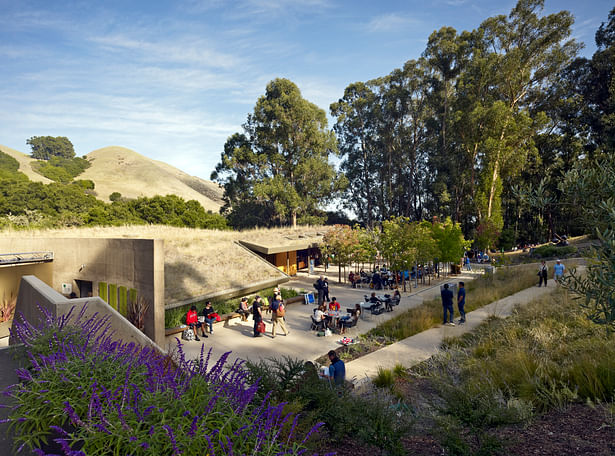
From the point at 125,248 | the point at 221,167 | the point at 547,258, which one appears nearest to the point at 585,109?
the point at 547,258

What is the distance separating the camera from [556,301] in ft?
40.4

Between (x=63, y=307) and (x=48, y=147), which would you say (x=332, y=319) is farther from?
(x=48, y=147)

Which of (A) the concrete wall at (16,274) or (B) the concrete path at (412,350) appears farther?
(A) the concrete wall at (16,274)

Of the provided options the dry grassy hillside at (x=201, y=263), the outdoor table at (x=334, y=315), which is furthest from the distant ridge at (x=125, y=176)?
the outdoor table at (x=334, y=315)

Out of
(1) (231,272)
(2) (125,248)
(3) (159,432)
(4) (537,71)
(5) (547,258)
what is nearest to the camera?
(3) (159,432)

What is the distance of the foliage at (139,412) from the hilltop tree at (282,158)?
35563 mm

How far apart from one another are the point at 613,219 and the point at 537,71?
4458cm

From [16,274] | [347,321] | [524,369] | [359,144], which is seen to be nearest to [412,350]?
[347,321]

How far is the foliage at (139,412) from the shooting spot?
2.59 metres

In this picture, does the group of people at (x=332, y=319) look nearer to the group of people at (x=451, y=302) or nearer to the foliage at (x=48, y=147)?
the group of people at (x=451, y=302)

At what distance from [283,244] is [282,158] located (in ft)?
69.9

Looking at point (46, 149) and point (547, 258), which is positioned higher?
point (46, 149)

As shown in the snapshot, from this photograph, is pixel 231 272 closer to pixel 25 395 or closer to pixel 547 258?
pixel 25 395

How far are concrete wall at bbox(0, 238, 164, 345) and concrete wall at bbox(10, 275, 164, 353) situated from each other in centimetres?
312
